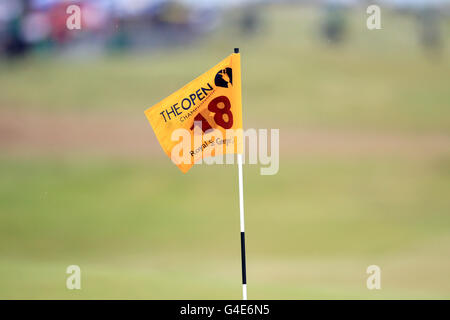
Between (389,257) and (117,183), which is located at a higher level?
(117,183)

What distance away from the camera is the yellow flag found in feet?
15.2

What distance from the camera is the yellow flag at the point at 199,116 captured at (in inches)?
182

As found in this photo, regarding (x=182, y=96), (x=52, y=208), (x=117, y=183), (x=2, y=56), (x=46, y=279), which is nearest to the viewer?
(x=182, y=96)

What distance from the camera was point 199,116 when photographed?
15.4ft

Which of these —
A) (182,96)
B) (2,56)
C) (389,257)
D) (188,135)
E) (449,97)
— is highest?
(2,56)

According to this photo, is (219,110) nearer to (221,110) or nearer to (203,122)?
(221,110)

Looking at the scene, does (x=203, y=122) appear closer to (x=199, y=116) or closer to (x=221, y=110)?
(x=199, y=116)

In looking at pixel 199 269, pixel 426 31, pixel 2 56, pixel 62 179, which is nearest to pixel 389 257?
pixel 199 269

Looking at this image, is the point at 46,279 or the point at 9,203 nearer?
the point at 46,279

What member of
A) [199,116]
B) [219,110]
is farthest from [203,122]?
[219,110]
